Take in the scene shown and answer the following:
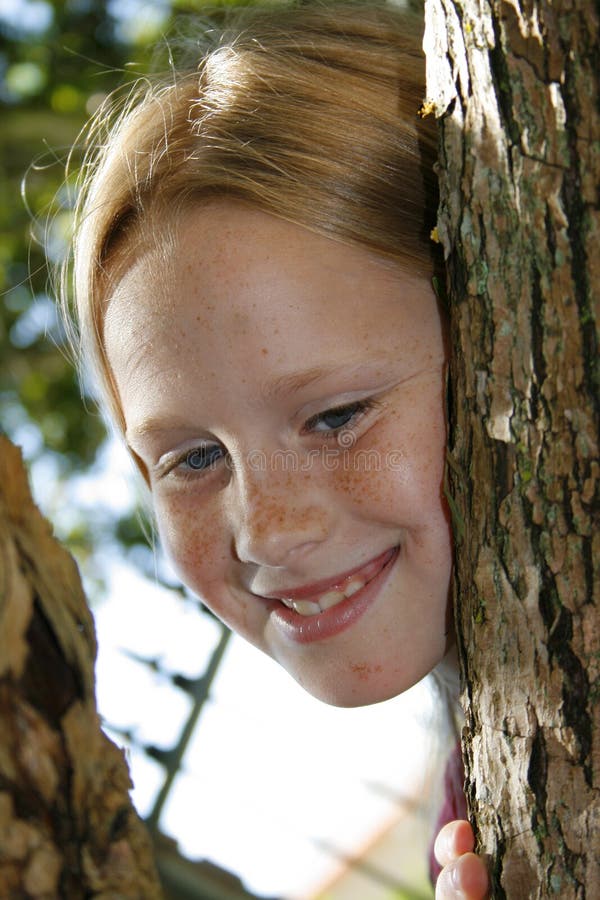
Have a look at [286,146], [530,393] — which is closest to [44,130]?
[286,146]

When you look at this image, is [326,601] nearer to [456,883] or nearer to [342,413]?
[342,413]

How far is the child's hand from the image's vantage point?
0.94 meters

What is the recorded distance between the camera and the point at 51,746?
732 mm

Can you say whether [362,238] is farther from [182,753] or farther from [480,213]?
[182,753]

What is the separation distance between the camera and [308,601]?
132 centimetres

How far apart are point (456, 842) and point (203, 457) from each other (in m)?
0.59

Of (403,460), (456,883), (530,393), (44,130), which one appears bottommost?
(44,130)

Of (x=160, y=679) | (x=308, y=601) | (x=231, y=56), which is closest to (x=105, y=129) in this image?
(x=231, y=56)

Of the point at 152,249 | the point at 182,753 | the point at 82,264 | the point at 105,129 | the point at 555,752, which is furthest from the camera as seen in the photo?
the point at 182,753

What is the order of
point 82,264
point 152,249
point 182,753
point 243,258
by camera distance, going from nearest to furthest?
point 243,258, point 152,249, point 82,264, point 182,753

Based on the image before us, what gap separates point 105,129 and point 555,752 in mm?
1385

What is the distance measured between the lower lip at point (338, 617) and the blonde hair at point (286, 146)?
1.34 ft

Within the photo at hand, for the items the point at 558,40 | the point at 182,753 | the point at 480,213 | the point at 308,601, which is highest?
the point at 558,40

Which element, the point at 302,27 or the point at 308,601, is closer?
the point at 308,601
